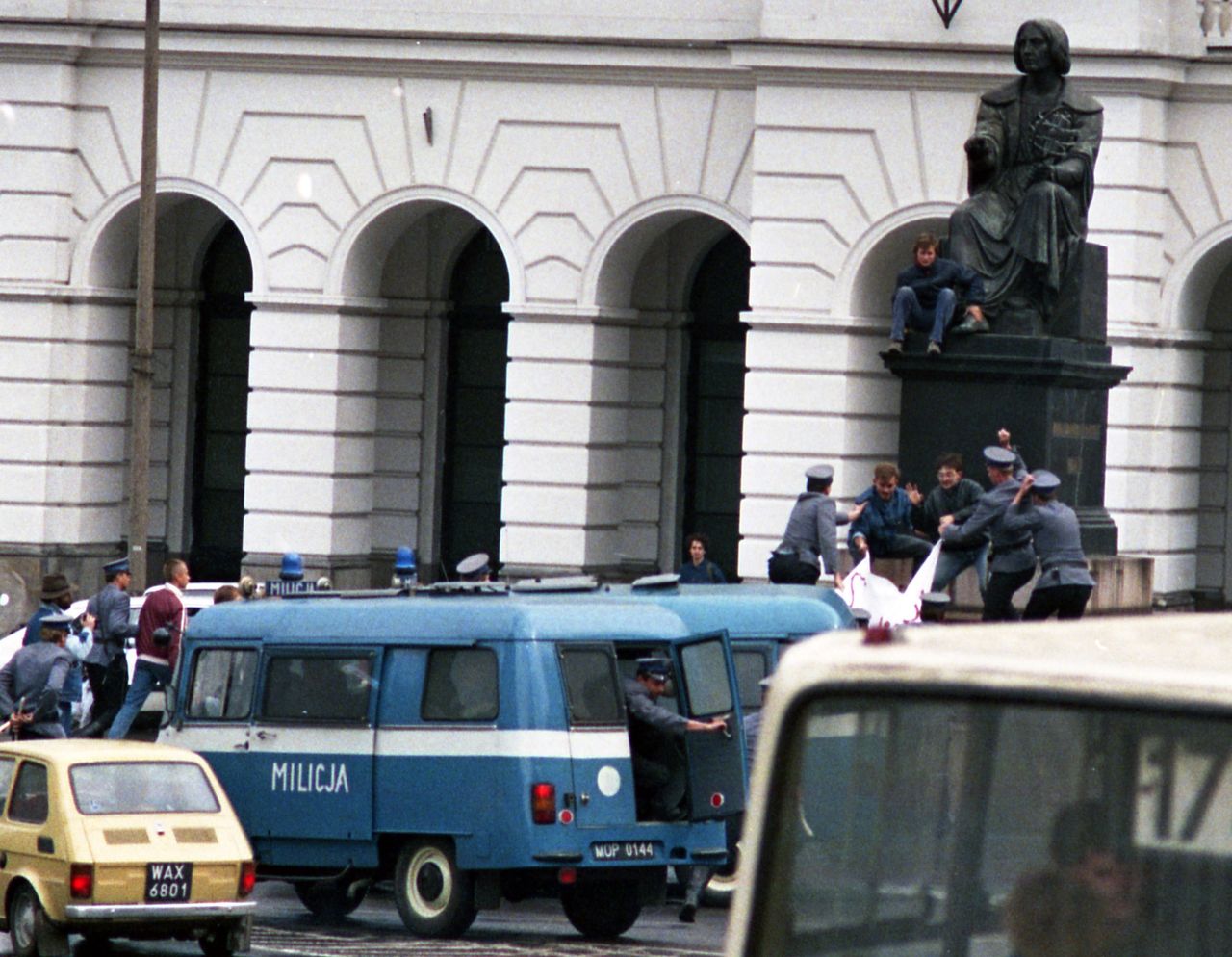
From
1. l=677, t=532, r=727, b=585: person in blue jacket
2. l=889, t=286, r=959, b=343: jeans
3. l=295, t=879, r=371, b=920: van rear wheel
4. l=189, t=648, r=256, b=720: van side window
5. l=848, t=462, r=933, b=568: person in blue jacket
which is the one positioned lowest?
l=295, t=879, r=371, b=920: van rear wheel

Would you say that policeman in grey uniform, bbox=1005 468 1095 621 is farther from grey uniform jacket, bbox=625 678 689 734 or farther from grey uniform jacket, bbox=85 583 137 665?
grey uniform jacket, bbox=85 583 137 665

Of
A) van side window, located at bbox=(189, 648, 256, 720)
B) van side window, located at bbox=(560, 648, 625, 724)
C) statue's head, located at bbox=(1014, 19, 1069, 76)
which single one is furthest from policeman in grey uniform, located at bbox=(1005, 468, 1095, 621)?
van side window, located at bbox=(189, 648, 256, 720)

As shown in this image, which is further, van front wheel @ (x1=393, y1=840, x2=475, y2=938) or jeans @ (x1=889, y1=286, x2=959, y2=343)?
jeans @ (x1=889, y1=286, x2=959, y2=343)

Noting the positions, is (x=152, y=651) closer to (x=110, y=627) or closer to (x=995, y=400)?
(x=110, y=627)

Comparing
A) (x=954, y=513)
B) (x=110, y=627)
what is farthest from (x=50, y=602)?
(x=954, y=513)

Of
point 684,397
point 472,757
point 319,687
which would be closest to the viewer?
point 472,757

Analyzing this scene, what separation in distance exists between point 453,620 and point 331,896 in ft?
6.74

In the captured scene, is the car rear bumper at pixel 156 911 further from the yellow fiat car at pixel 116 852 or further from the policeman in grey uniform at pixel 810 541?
the policeman in grey uniform at pixel 810 541

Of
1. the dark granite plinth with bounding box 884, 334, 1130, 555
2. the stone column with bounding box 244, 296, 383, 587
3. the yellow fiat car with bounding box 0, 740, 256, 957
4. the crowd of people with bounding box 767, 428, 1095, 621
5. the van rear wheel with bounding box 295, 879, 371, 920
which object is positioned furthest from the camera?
the stone column with bounding box 244, 296, 383, 587

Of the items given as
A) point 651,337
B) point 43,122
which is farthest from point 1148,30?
point 43,122

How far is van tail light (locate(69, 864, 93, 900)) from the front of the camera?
15797mm

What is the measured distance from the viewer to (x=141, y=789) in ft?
54.5

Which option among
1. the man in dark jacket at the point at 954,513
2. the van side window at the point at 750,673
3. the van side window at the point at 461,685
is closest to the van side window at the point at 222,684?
the van side window at the point at 461,685

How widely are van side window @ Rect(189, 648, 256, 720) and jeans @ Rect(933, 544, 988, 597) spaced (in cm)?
469
